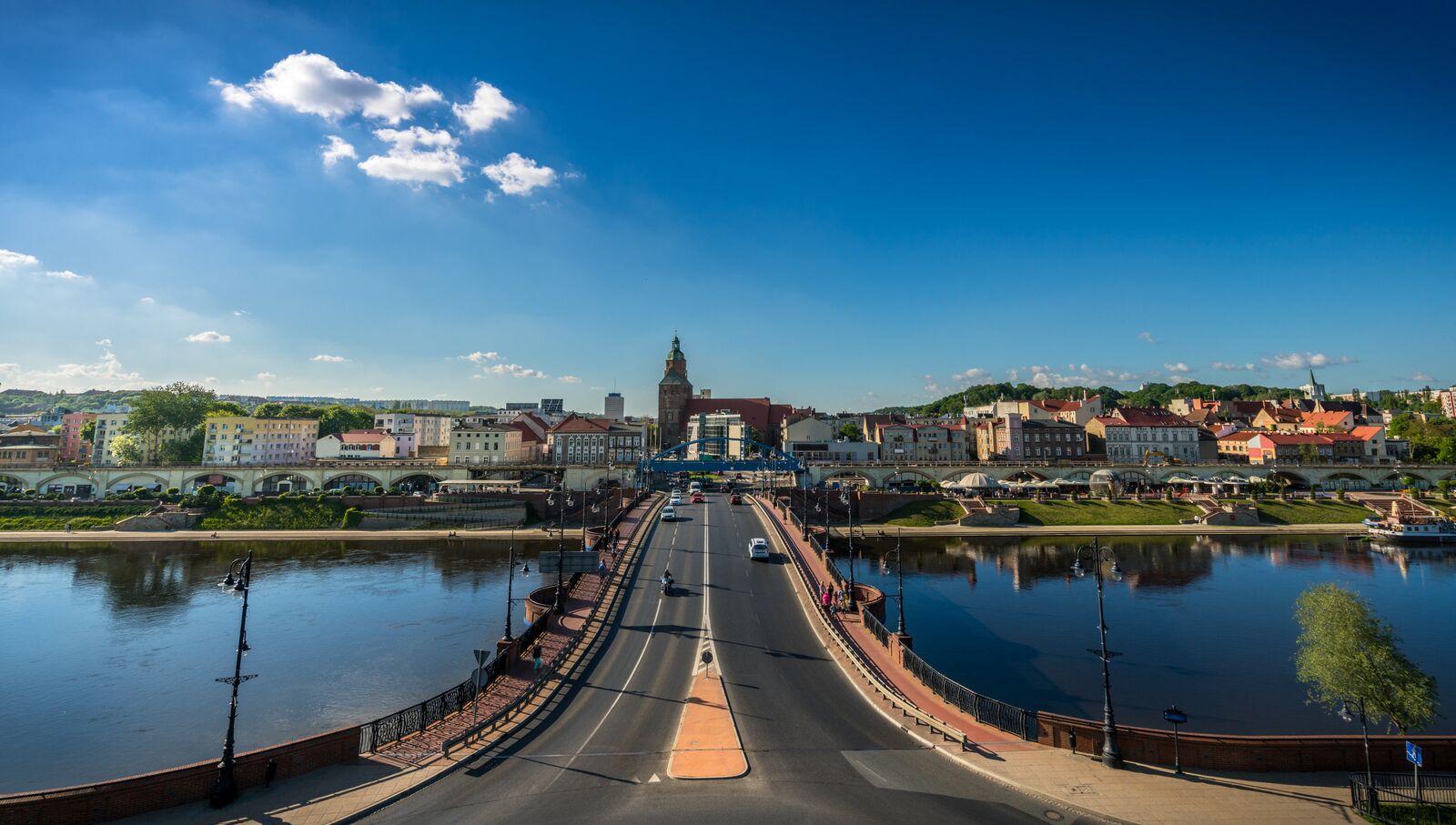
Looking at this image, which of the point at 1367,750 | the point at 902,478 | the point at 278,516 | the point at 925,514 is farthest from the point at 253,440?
the point at 1367,750

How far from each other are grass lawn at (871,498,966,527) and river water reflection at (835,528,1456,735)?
462 inches

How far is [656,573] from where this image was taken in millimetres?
41062

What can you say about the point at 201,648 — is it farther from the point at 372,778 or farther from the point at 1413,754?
the point at 1413,754

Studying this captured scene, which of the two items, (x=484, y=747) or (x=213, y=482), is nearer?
(x=484, y=747)

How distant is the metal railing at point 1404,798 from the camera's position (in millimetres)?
15102

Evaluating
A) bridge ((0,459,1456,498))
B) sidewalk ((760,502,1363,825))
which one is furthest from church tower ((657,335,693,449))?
sidewalk ((760,502,1363,825))

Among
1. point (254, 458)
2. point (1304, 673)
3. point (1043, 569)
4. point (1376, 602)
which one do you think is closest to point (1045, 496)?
point (1043, 569)

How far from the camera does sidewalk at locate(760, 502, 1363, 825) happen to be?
49.9ft

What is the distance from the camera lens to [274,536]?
74.8 m

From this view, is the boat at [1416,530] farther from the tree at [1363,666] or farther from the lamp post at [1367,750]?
the lamp post at [1367,750]

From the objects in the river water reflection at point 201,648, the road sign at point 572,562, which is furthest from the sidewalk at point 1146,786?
the river water reflection at point 201,648

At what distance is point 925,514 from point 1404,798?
6897cm

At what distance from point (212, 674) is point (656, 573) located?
22.7 metres

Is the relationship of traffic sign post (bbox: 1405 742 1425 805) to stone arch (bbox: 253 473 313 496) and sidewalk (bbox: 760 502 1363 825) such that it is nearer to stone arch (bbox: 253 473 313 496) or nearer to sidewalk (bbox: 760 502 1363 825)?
sidewalk (bbox: 760 502 1363 825)
